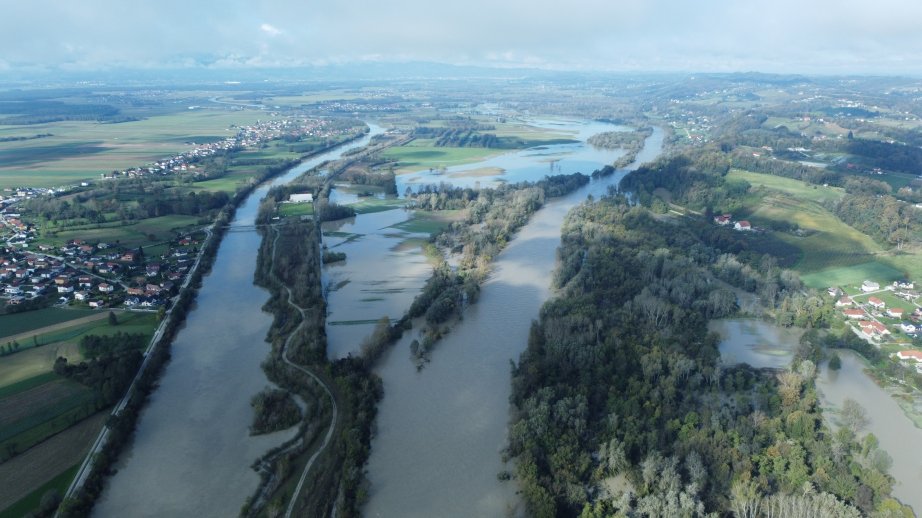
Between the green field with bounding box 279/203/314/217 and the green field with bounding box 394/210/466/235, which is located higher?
the green field with bounding box 279/203/314/217

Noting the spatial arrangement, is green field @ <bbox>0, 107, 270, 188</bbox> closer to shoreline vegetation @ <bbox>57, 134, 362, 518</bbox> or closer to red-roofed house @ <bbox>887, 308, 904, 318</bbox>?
shoreline vegetation @ <bbox>57, 134, 362, 518</bbox>

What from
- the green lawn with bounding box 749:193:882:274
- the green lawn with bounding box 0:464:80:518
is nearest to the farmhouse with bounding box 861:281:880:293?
the green lawn with bounding box 749:193:882:274

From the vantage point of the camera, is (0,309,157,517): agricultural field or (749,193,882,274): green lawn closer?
(0,309,157,517): agricultural field

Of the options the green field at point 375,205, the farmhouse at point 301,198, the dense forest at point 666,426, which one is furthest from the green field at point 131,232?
the dense forest at point 666,426

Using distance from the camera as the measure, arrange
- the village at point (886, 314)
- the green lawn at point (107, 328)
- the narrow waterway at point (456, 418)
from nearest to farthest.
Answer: the narrow waterway at point (456, 418)
the green lawn at point (107, 328)
the village at point (886, 314)

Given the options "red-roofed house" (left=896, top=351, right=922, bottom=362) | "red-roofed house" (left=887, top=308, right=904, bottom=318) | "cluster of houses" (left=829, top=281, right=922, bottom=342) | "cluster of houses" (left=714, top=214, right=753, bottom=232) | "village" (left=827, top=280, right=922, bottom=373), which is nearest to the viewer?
"red-roofed house" (left=896, top=351, right=922, bottom=362)

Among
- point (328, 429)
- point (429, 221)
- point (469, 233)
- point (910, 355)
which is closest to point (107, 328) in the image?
point (328, 429)

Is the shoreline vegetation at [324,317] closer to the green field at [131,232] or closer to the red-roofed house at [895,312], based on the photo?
the green field at [131,232]
